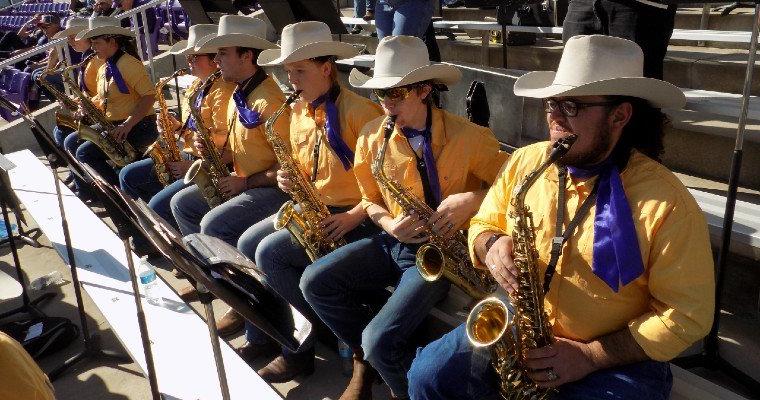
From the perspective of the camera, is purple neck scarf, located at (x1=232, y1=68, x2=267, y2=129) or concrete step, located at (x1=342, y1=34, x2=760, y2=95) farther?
purple neck scarf, located at (x1=232, y1=68, x2=267, y2=129)

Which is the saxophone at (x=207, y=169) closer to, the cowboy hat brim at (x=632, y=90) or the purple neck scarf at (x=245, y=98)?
the purple neck scarf at (x=245, y=98)

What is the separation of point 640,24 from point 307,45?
193 cm

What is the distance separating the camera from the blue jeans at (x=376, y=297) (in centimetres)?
279

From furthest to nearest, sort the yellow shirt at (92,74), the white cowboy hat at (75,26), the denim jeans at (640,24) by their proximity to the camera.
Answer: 1. the white cowboy hat at (75,26)
2. the yellow shirt at (92,74)
3. the denim jeans at (640,24)

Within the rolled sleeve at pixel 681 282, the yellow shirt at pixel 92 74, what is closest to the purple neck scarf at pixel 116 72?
the yellow shirt at pixel 92 74

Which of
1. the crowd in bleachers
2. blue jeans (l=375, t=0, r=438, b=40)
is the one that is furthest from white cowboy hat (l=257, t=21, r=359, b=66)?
the crowd in bleachers

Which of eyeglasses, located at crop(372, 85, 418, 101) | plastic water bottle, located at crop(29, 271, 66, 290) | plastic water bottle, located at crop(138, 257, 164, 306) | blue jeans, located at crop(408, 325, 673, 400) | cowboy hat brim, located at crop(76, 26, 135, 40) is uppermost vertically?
cowboy hat brim, located at crop(76, 26, 135, 40)

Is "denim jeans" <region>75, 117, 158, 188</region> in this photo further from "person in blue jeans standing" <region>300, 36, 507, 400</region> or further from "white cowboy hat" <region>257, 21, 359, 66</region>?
"person in blue jeans standing" <region>300, 36, 507, 400</region>

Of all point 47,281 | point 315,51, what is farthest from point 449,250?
point 47,281

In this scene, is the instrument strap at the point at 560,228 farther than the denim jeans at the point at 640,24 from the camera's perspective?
No

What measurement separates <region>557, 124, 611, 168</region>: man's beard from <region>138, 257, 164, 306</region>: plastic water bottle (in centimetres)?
243

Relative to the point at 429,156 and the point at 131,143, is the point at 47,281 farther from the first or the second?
the point at 429,156

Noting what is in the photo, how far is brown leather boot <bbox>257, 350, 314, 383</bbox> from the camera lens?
3432 millimetres

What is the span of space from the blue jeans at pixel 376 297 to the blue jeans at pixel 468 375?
0.82 feet
